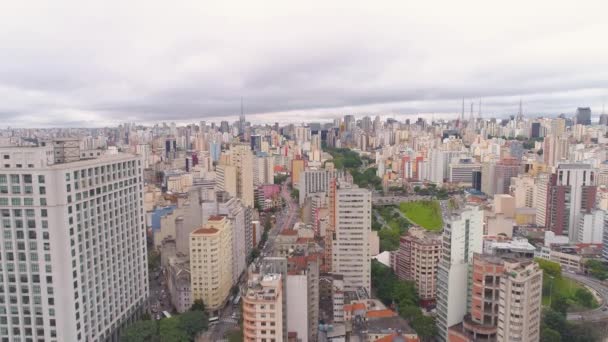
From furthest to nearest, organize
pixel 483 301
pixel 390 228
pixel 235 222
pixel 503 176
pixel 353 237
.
A: pixel 503 176 < pixel 390 228 < pixel 235 222 < pixel 353 237 < pixel 483 301

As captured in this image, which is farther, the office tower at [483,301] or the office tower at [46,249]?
the office tower at [483,301]

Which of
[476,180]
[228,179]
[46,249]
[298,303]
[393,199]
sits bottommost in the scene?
[393,199]

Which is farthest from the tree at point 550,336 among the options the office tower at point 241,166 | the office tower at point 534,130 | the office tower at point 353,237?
the office tower at point 534,130

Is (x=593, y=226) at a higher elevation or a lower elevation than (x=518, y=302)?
lower

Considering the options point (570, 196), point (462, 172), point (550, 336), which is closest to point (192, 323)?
point (550, 336)

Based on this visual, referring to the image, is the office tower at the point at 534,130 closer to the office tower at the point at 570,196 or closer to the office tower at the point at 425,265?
the office tower at the point at 570,196

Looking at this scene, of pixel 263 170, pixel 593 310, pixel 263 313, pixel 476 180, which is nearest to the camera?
pixel 263 313

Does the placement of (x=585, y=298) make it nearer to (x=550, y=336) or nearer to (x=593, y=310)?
(x=593, y=310)
